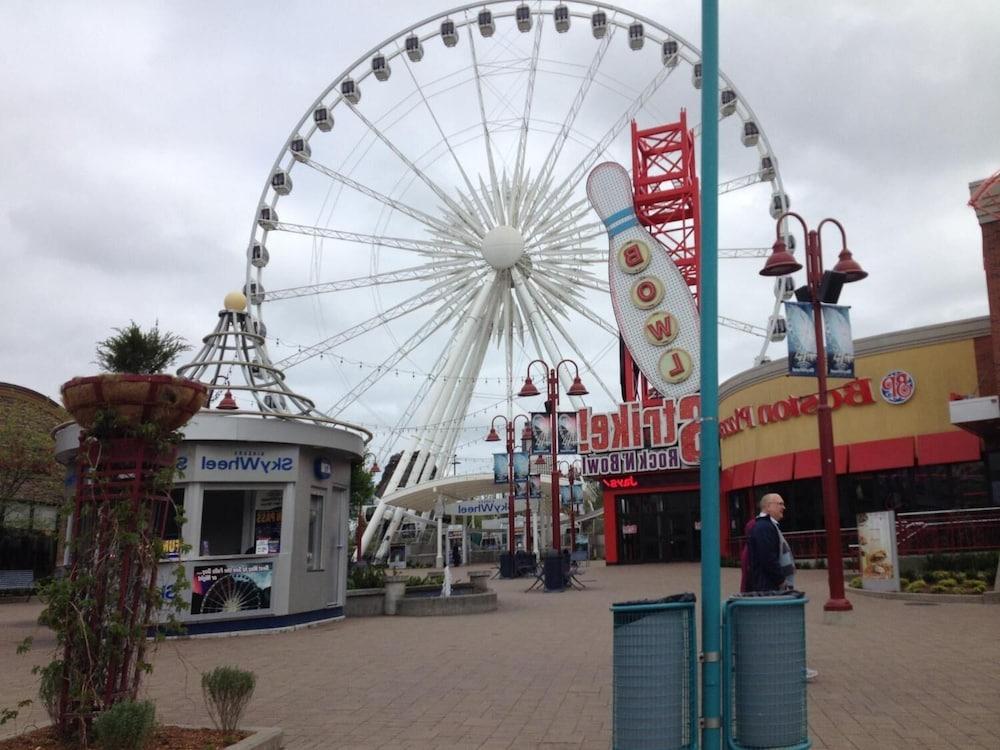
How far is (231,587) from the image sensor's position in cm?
1412

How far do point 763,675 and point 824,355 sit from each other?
8761mm

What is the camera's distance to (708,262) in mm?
5699

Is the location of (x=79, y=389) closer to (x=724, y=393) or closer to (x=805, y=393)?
(x=805, y=393)

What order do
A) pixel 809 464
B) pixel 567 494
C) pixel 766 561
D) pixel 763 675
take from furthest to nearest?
pixel 567 494, pixel 809 464, pixel 766 561, pixel 763 675

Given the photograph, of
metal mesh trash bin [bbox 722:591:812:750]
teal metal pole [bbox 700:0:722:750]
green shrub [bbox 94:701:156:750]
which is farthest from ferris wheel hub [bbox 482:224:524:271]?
green shrub [bbox 94:701:156:750]

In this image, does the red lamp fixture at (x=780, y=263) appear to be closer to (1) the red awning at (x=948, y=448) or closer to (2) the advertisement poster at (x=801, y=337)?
(2) the advertisement poster at (x=801, y=337)

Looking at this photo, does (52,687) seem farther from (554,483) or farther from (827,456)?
(554,483)

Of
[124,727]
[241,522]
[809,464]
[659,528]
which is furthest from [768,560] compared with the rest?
[659,528]

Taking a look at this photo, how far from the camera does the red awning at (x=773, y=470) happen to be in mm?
28781

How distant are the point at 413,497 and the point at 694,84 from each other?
24.5m

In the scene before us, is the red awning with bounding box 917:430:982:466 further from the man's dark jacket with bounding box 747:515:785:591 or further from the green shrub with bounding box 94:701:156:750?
the green shrub with bounding box 94:701:156:750

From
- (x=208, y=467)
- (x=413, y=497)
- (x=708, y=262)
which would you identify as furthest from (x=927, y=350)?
(x=413, y=497)

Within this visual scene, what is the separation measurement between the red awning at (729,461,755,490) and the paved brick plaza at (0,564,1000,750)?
1507cm

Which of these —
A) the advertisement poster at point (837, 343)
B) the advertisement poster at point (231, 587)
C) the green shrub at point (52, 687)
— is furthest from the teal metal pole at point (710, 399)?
the advertisement poster at point (231, 587)
